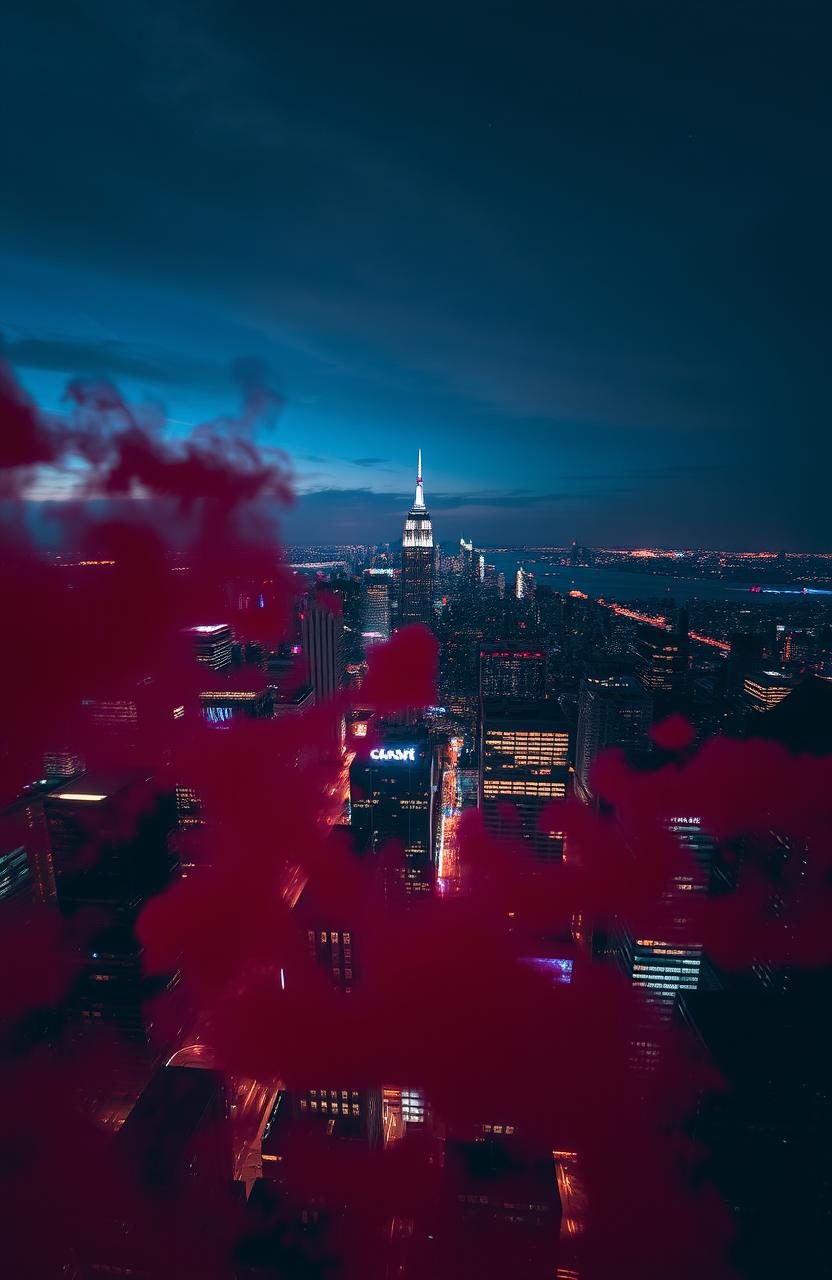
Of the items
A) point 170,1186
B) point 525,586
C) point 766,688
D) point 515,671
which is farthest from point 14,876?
point 525,586

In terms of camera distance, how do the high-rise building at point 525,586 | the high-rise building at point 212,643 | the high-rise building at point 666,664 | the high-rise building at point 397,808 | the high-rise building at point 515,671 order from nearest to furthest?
the high-rise building at point 397,808
the high-rise building at point 212,643
the high-rise building at point 666,664
the high-rise building at point 515,671
the high-rise building at point 525,586

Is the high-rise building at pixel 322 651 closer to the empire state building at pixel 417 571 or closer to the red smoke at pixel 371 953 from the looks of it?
the red smoke at pixel 371 953

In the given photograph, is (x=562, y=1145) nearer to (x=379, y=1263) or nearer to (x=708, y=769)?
(x=379, y=1263)

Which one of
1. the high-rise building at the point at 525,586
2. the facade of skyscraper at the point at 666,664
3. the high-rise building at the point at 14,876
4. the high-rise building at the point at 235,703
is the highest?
the high-rise building at the point at 525,586

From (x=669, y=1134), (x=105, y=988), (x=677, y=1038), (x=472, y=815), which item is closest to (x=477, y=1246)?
(x=669, y=1134)

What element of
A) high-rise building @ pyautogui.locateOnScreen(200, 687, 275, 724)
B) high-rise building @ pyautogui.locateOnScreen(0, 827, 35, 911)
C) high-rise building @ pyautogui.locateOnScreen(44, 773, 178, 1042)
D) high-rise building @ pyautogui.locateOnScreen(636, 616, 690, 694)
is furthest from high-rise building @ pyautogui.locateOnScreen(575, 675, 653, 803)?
high-rise building @ pyautogui.locateOnScreen(0, 827, 35, 911)

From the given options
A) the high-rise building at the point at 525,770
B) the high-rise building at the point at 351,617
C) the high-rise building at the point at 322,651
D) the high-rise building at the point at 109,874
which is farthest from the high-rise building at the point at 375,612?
the high-rise building at the point at 109,874

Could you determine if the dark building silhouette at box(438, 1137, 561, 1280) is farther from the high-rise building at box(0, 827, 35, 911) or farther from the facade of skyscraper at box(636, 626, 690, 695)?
the facade of skyscraper at box(636, 626, 690, 695)
